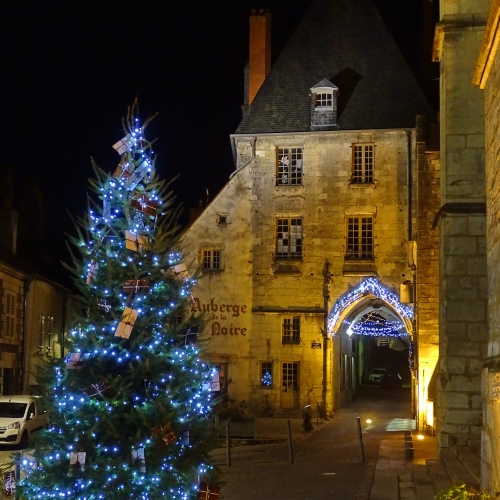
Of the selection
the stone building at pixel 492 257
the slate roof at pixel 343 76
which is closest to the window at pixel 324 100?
the slate roof at pixel 343 76

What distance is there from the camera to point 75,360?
809cm

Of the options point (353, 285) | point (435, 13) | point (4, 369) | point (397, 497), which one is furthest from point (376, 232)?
point (397, 497)

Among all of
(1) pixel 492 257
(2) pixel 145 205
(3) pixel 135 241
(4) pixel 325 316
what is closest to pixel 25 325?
(4) pixel 325 316

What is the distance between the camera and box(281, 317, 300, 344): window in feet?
96.7

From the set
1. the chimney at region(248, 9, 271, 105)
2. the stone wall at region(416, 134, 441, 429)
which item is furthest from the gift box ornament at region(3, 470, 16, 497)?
the chimney at region(248, 9, 271, 105)

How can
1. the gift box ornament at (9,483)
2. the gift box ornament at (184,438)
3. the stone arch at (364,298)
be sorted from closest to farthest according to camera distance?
the gift box ornament at (184,438), the gift box ornament at (9,483), the stone arch at (364,298)

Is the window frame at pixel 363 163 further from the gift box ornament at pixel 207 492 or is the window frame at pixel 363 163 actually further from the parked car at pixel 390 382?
the gift box ornament at pixel 207 492

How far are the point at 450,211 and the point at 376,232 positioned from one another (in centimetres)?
1576

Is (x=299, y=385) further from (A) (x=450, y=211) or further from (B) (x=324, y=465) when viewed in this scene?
(A) (x=450, y=211)

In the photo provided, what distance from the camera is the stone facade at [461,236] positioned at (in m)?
13.3

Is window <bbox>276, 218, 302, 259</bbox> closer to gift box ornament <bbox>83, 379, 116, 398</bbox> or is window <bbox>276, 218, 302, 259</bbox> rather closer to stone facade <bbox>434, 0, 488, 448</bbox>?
stone facade <bbox>434, 0, 488, 448</bbox>

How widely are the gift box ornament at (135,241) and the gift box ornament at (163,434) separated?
5.89 ft

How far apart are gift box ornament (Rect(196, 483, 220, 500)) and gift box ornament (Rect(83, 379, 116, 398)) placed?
1383 millimetres

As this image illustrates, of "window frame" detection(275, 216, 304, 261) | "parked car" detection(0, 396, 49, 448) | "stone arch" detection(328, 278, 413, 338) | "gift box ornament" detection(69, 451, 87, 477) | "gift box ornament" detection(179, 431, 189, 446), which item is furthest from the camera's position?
"window frame" detection(275, 216, 304, 261)
